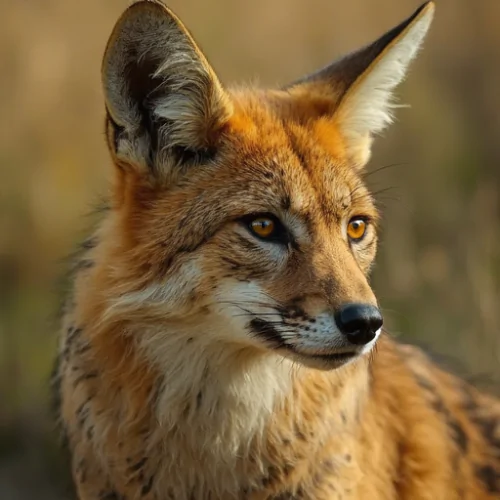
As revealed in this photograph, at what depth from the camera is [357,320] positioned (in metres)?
3.79

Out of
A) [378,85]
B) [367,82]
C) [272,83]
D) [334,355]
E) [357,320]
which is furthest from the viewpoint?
[272,83]

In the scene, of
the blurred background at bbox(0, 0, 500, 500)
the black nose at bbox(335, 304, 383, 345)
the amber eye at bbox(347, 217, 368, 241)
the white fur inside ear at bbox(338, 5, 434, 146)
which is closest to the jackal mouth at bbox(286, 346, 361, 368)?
the black nose at bbox(335, 304, 383, 345)

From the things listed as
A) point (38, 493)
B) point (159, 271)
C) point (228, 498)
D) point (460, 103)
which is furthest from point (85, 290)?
point (460, 103)

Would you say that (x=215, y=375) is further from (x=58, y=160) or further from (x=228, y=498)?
(x=58, y=160)

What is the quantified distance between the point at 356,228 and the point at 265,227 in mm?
487

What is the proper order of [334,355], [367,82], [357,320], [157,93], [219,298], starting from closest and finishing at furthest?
[357,320] < [334,355] < [219,298] < [157,93] < [367,82]

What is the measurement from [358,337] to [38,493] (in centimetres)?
438

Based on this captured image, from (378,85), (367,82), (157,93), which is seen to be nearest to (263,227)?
(157,93)

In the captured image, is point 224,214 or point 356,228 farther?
point 356,228

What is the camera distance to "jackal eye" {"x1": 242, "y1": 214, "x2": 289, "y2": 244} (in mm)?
4148

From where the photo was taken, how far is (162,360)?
4.25m

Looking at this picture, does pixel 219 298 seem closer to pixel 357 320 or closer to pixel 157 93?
pixel 357 320

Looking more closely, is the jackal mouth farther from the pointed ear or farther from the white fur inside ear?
the white fur inside ear

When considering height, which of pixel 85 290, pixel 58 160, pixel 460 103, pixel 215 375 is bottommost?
pixel 215 375
